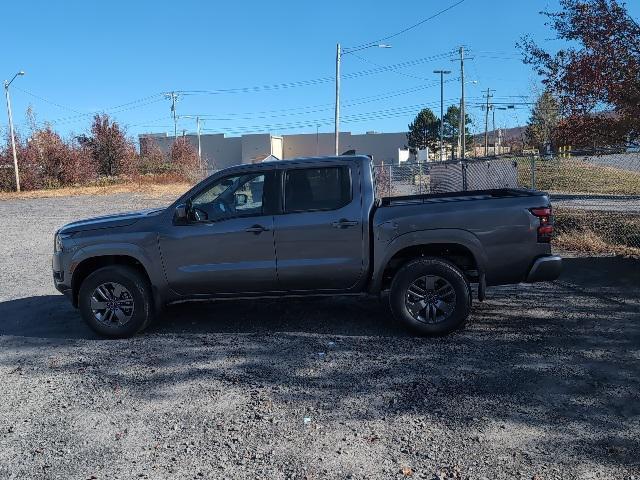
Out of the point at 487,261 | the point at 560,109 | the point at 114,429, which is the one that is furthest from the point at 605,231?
the point at 114,429

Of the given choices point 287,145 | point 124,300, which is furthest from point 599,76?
point 287,145

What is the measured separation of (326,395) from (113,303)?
280 cm

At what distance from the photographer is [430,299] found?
5840 millimetres

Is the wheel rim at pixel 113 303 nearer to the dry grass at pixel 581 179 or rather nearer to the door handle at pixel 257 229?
the door handle at pixel 257 229

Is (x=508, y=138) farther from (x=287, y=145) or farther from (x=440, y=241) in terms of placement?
(x=440, y=241)

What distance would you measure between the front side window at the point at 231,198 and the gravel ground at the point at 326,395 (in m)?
1.27

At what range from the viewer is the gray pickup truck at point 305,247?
5.78m

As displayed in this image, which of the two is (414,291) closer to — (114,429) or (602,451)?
(602,451)

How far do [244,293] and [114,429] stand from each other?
2.29 metres

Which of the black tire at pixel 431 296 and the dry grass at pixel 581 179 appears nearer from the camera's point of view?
the black tire at pixel 431 296

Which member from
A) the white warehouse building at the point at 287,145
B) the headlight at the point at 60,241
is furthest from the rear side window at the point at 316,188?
the white warehouse building at the point at 287,145

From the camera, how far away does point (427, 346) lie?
5.59m

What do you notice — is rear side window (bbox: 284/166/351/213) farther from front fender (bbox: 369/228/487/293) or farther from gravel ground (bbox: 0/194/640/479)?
gravel ground (bbox: 0/194/640/479)

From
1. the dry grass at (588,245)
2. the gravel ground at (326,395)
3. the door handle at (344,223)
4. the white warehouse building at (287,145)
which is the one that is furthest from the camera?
the white warehouse building at (287,145)
